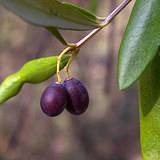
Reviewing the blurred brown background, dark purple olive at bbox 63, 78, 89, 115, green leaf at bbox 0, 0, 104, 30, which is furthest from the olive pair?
the blurred brown background

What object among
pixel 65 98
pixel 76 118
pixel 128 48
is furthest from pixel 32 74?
pixel 76 118

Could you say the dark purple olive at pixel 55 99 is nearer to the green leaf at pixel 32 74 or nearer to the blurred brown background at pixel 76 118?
the green leaf at pixel 32 74

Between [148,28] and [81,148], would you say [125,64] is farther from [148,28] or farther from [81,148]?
[81,148]

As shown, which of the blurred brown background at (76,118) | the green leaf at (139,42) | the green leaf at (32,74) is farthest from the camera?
the blurred brown background at (76,118)

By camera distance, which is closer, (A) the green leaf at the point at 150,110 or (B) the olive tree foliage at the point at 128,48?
(B) the olive tree foliage at the point at 128,48

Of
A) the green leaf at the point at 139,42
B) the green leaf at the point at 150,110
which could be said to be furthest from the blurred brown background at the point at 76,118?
the green leaf at the point at 139,42

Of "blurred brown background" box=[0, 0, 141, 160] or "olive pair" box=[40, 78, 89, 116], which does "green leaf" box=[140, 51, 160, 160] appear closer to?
"olive pair" box=[40, 78, 89, 116]
